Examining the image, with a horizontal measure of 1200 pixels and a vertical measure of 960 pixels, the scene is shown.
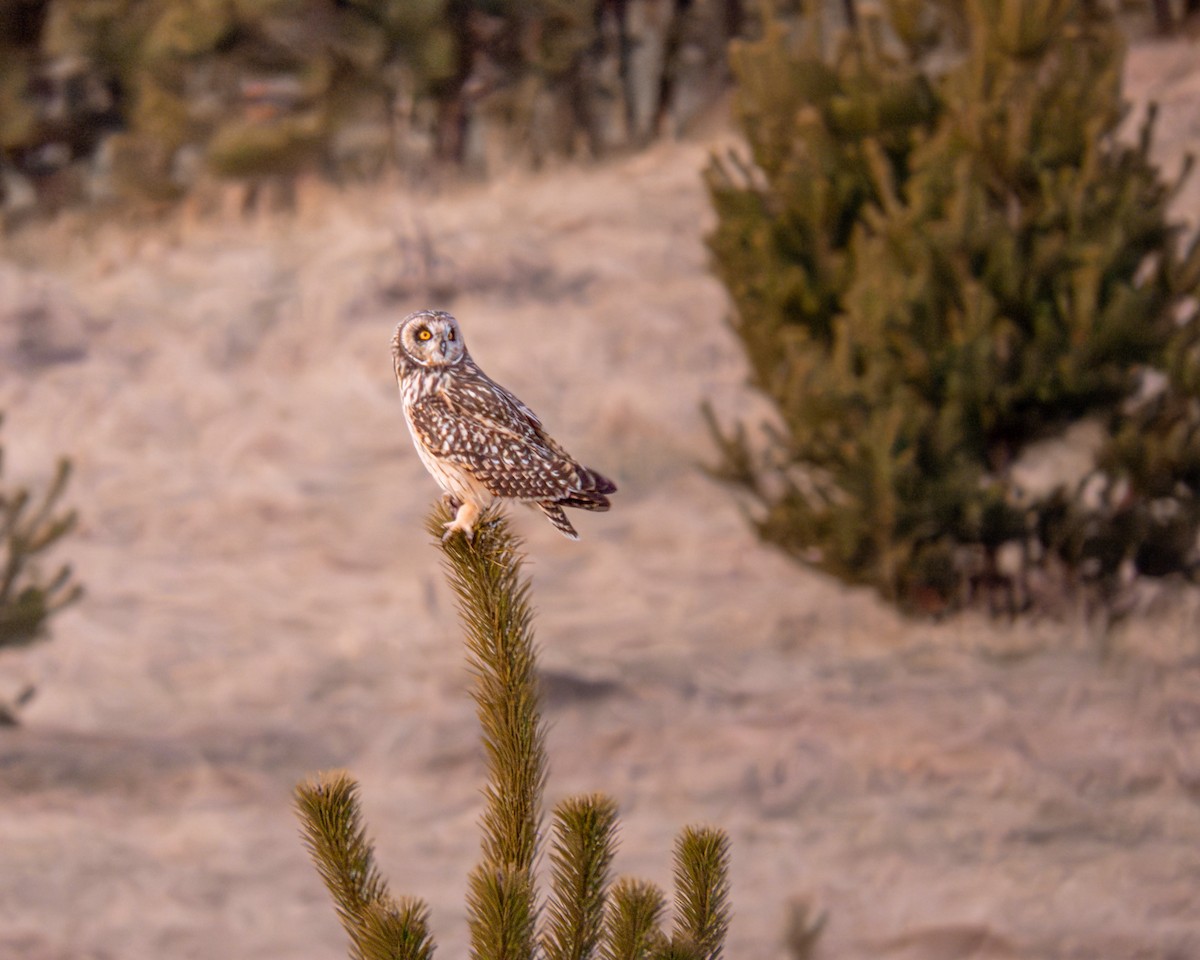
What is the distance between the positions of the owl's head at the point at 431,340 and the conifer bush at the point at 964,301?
464 cm

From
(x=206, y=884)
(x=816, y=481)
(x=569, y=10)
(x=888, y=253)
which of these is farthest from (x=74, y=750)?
(x=569, y=10)

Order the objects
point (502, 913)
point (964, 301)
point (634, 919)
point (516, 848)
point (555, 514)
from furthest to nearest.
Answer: point (964, 301) < point (555, 514) < point (516, 848) < point (634, 919) < point (502, 913)

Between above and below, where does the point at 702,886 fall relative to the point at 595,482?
below

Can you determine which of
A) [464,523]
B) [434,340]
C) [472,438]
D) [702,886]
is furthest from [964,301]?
[702,886]

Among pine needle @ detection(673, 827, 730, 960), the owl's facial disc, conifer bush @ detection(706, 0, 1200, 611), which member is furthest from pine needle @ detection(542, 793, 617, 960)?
conifer bush @ detection(706, 0, 1200, 611)

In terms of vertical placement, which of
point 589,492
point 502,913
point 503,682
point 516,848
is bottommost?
point 502,913

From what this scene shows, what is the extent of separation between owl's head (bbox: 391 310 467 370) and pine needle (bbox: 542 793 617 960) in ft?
3.47

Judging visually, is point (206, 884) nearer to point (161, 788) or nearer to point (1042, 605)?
point (161, 788)

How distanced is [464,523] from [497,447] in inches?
11.9

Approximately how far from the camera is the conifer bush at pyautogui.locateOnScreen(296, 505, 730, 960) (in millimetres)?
2242

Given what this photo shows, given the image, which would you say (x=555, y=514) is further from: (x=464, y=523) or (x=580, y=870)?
(x=580, y=870)

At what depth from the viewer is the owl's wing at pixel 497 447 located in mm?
2758

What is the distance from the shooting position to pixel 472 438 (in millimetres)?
2826

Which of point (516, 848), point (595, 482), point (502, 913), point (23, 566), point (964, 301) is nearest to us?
point (502, 913)
